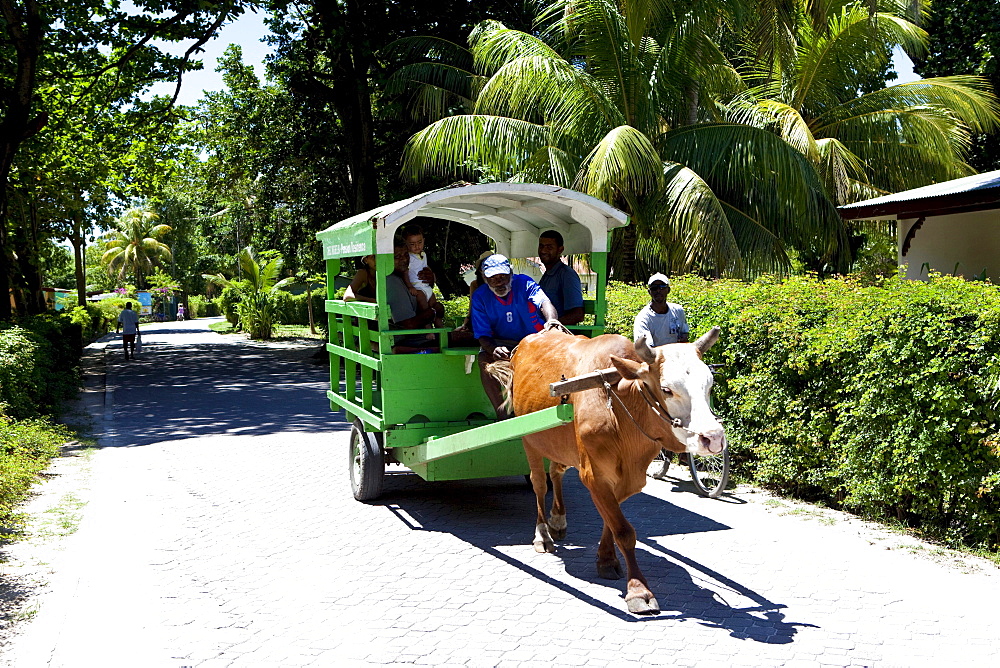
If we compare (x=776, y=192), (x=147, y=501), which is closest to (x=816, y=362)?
(x=147, y=501)

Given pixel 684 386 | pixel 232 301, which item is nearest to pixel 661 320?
pixel 684 386

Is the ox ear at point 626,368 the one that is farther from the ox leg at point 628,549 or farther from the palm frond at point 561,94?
the palm frond at point 561,94

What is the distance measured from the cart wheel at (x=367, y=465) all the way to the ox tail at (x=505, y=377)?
154 cm

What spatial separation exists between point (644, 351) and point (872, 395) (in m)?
2.93

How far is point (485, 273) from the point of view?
6.63m

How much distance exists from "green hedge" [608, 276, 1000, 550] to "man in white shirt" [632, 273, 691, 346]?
63 cm

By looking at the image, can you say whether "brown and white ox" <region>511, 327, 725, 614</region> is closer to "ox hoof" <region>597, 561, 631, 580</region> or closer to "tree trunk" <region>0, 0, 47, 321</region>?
"ox hoof" <region>597, 561, 631, 580</region>

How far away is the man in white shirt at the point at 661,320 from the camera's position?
319 inches

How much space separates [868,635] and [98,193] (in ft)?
85.3

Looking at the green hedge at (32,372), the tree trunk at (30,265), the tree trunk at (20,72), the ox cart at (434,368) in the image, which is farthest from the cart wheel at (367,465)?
the tree trunk at (30,265)

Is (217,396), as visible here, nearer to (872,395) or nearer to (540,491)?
(540,491)

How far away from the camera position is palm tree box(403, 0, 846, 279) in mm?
14375

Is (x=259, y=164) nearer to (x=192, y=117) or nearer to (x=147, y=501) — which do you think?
(x=192, y=117)

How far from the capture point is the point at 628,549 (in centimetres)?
514
